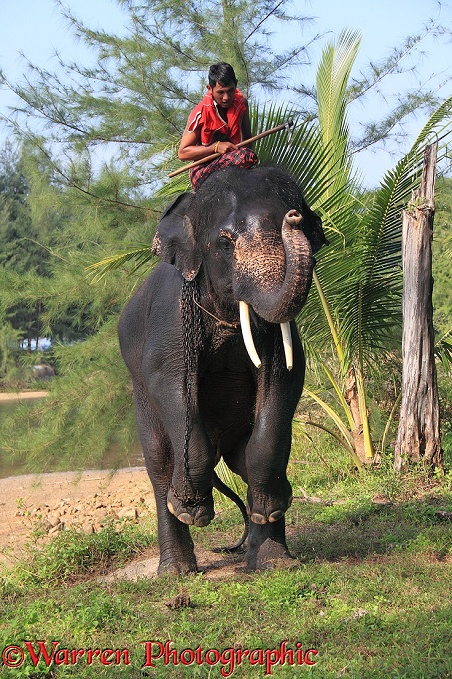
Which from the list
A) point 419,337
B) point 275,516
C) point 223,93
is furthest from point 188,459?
point 419,337

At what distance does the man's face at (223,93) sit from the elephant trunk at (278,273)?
1.00 meters

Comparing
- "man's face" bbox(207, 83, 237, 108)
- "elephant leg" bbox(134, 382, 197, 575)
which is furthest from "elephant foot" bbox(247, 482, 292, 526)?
"man's face" bbox(207, 83, 237, 108)

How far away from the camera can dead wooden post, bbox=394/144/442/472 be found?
25.9 feet

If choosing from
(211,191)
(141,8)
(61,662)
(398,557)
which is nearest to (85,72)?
(141,8)

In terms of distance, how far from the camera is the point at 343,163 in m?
9.20

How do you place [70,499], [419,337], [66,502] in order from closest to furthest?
[419,337] → [66,502] → [70,499]

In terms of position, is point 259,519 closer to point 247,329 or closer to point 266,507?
point 266,507

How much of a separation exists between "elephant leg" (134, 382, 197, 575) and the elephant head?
1.06m

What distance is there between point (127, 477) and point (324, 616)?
11879mm

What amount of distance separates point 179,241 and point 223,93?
0.88 meters

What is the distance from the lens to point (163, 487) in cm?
557

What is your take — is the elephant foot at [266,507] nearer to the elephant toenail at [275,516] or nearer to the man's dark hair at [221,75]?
the elephant toenail at [275,516]

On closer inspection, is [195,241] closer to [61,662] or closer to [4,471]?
[61,662]

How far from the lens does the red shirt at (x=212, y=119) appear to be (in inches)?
201
